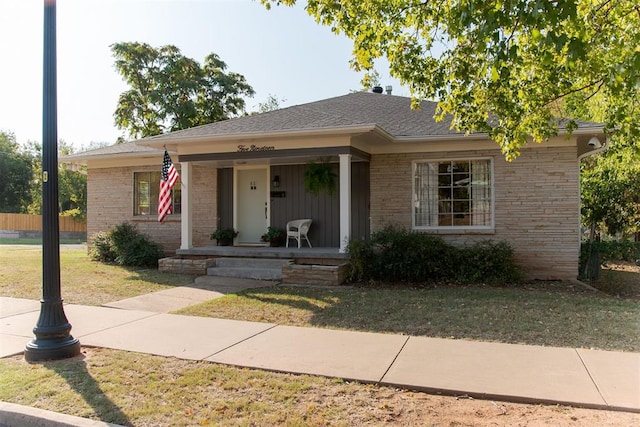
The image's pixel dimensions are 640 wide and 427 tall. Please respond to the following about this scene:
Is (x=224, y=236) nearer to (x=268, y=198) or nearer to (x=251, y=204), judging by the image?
(x=251, y=204)

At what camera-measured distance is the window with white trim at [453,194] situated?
1160cm

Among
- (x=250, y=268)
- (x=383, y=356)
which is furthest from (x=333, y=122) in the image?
(x=383, y=356)

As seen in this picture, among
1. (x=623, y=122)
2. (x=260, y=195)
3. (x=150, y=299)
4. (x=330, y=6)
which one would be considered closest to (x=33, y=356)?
(x=150, y=299)

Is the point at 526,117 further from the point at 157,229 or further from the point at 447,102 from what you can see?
the point at 157,229

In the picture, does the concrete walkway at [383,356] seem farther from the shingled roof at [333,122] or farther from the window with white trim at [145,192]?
the window with white trim at [145,192]

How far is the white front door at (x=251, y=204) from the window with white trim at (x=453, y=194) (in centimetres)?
471

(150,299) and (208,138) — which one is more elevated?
(208,138)

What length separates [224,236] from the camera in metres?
13.9

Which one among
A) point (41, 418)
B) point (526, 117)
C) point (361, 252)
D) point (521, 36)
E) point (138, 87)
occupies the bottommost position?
point (41, 418)

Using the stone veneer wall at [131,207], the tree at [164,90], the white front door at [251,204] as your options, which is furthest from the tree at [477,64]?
the tree at [164,90]

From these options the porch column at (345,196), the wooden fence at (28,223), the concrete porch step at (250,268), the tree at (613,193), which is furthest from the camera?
the wooden fence at (28,223)

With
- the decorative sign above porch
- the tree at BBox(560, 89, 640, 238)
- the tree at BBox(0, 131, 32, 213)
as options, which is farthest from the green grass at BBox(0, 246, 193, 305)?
the tree at BBox(0, 131, 32, 213)

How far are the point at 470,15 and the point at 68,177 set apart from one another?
48.5 m

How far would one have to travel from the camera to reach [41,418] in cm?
372
